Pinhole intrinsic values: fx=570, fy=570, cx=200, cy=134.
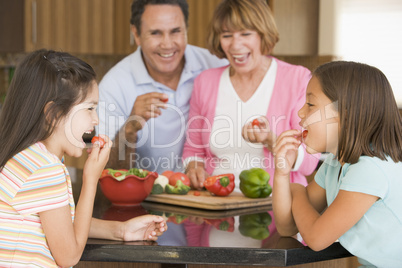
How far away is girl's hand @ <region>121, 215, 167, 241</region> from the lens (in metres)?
1.38

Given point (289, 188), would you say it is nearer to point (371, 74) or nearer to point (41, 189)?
point (371, 74)

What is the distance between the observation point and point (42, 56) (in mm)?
1270

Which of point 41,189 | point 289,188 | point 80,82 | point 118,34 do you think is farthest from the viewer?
point 118,34

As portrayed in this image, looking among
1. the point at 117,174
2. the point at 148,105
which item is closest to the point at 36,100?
the point at 117,174

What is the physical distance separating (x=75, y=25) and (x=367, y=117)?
3001mm

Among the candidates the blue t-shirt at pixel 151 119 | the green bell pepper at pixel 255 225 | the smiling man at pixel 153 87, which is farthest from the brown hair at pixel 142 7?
the green bell pepper at pixel 255 225

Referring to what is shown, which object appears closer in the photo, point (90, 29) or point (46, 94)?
point (46, 94)

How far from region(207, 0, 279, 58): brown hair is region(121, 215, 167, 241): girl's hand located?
1235 mm

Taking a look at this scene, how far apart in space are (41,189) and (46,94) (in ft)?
0.68

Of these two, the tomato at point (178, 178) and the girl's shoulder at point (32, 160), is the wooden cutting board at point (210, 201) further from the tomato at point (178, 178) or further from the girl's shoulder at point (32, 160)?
the girl's shoulder at point (32, 160)

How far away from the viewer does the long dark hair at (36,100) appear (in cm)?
123

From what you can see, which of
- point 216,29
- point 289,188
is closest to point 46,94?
point 289,188

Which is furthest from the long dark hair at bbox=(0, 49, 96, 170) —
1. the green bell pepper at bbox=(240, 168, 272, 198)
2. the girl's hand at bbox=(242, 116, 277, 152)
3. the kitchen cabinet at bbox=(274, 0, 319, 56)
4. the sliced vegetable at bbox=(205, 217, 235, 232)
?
the kitchen cabinet at bbox=(274, 0, 319, 56)

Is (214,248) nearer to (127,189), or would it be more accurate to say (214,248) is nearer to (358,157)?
(358,157)
